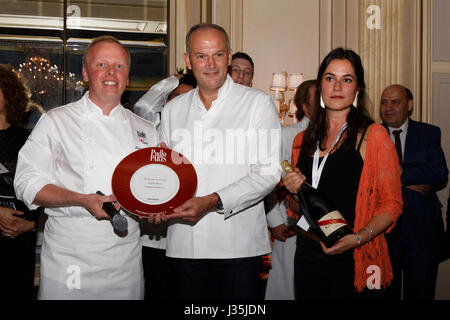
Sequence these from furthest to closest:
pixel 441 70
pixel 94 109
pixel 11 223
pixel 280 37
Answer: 1. pixel 280 37
2. pixel 441 70
3. pixel 11 223
4. pixel 94 109

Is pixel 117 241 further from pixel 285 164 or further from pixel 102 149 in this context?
pixel 285 164

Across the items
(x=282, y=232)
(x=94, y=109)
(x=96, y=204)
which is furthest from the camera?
(x=282, y=232)

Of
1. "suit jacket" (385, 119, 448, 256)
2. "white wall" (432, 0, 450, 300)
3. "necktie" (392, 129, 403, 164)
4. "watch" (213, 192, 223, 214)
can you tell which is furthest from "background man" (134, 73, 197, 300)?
"white wall" (432, 0, 450, 300)

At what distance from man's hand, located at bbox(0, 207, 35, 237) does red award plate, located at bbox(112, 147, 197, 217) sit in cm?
94

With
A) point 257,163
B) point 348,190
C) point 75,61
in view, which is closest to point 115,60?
point 257,163

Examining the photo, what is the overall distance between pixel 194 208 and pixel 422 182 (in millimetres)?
1961

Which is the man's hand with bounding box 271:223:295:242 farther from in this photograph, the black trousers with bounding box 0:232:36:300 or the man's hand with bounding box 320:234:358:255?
the black trousers with bounding box 0:232:36:300

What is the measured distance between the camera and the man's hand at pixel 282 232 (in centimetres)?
284

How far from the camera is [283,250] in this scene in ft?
9.71

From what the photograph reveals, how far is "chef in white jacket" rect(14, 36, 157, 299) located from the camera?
5.51 feet

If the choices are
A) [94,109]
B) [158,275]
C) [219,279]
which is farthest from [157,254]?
[94,109]

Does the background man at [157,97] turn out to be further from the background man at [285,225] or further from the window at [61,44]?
the window at [61,44]

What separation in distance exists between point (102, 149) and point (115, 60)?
350 mm

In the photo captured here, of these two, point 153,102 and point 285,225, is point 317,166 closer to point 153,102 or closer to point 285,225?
point 285,225
